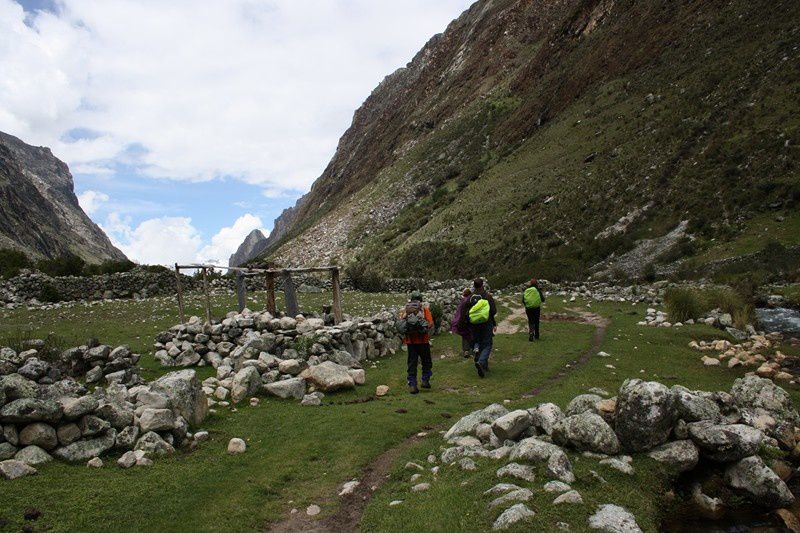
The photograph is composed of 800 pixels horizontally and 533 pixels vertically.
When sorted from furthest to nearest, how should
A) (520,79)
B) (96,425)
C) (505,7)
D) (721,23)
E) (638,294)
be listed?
(505,7)
(520,79)
(721,23)
(638,294)
(96,425)

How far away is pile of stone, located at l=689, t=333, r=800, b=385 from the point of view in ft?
45.6

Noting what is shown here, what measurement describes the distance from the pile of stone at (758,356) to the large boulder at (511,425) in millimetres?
8924

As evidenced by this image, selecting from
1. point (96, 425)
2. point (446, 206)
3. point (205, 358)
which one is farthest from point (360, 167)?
point (96, 425)

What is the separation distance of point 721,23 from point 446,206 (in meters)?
38.7

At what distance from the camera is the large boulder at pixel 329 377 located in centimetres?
1395

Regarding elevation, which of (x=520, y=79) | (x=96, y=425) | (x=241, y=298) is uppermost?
(x=520, y=79)

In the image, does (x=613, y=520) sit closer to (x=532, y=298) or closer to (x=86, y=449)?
(x=86, y=449)

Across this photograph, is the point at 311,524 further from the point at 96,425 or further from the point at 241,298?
the point at 241,298

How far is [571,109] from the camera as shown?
72.1 m

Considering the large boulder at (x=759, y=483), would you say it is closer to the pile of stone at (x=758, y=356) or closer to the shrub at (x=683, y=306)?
the pile of stone at (x=758, y=356)

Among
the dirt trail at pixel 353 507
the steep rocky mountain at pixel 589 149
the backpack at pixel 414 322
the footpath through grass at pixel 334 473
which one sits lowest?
the dirt trail at pixel 353 507

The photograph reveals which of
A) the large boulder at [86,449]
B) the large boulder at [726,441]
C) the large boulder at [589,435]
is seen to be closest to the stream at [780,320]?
the large boulder at [726,441]

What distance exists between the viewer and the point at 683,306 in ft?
74.6

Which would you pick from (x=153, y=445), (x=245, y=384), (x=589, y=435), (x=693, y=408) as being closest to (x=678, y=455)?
(x=693, y=408)
